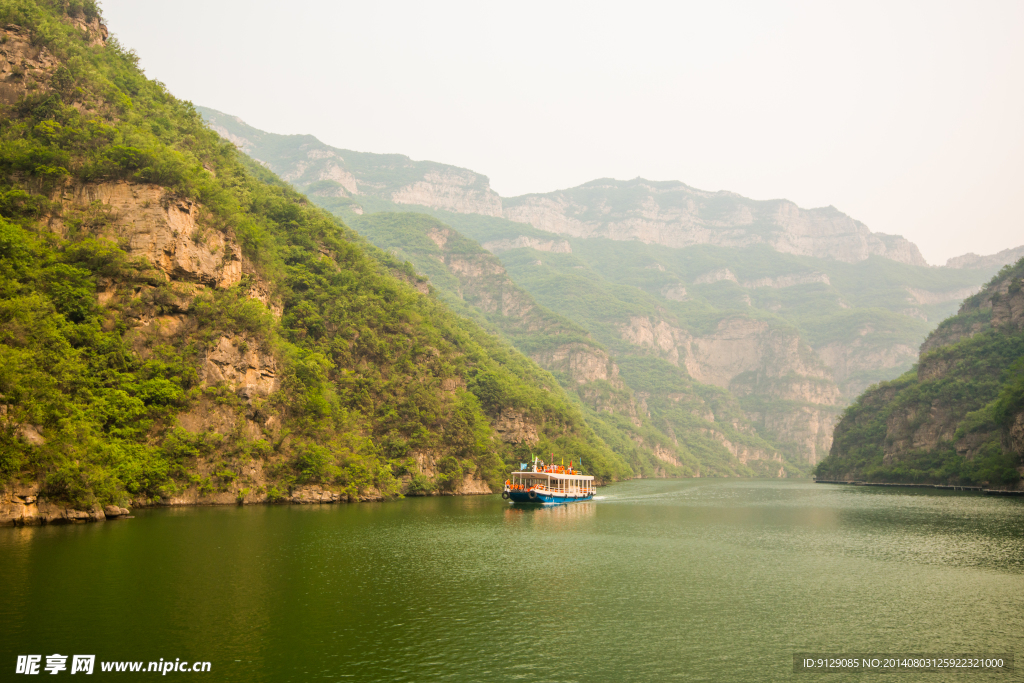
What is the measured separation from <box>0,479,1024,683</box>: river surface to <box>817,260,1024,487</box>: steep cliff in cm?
4886

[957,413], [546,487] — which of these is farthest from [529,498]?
[957,413]

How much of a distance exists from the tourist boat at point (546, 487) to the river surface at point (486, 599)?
26.2 metres

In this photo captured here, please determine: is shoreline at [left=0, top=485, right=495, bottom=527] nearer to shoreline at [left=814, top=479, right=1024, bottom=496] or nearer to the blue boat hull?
the blue boat hull

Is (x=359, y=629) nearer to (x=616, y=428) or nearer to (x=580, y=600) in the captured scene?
(x=580, y=600)

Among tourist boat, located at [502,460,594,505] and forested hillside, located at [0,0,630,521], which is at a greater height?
forested hillside, located at [0,0,630,521]

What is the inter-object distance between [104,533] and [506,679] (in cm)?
2992

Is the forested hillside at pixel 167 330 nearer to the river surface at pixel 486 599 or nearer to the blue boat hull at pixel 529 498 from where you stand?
the river surface at pixel 486 599

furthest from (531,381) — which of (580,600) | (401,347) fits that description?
(580,600)

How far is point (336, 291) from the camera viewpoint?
87.6m

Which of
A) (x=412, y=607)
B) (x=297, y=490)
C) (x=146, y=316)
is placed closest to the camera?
(x=412, y=607)

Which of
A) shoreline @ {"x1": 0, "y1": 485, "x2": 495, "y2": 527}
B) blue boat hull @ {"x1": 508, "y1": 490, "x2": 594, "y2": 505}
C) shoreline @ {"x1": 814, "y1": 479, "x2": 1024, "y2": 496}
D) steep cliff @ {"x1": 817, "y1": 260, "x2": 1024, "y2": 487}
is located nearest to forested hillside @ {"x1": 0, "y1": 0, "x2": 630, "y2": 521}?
shoreline @ {"x1": 0, "y1": 485, "x2": 495, "y2": 527}

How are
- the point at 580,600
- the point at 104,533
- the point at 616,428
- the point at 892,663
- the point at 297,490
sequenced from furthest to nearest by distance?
the point at 616,428
the point at 297,490
the point at 104,533
the point at 580,600
the point at 892,663

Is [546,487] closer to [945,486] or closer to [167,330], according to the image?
[167,330]

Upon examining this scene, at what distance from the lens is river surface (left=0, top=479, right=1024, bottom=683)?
19.3 m
